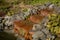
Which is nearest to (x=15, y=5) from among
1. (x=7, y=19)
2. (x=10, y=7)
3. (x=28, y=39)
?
(x=10, y=7)

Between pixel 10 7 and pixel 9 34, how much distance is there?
354 inches

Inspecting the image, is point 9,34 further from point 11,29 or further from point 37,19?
point 37,19

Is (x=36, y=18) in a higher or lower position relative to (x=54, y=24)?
lower

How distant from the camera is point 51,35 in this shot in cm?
2331

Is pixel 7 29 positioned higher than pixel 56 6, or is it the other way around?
pixel 56 6

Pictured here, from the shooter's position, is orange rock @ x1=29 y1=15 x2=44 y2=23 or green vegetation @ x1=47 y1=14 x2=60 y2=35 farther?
orange rock @ x1=29 y1=15 x2=44 y2=23

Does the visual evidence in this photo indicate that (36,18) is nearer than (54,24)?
No

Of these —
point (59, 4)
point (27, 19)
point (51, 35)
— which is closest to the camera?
point (51, 35)

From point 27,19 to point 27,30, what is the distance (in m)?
4.19

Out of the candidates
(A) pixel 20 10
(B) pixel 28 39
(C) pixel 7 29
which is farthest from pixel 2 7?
(B) pixel 28 39

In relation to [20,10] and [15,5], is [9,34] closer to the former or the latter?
[20,10]

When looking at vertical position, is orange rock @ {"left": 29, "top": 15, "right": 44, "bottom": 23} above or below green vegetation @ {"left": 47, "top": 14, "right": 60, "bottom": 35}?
below

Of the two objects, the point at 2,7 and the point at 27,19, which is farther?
the point at 2,7

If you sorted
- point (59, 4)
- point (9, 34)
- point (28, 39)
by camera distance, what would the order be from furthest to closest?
1. point (59, 4)
2. point (9, 34)
3. point (28, 39)
